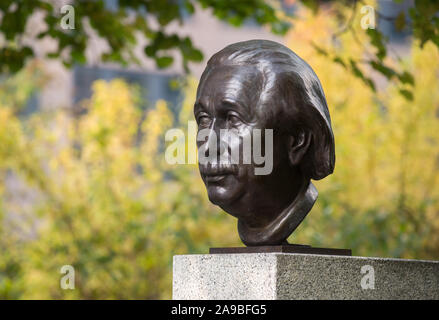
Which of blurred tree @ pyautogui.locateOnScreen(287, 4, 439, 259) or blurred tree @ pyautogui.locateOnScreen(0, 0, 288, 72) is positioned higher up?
blurred tree @ pyautogui.locateOnScreen(0, 0, 288, 72)

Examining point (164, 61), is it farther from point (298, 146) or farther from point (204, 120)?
point (298, 146)

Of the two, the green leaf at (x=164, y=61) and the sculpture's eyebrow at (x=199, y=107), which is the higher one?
the green leaf at (x=164, y=61)

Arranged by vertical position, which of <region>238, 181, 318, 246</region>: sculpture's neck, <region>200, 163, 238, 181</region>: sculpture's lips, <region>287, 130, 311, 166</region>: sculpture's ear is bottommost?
<region>238, 181, 318, 246</region>: sculpture's neck

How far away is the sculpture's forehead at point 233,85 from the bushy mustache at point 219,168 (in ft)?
1.11

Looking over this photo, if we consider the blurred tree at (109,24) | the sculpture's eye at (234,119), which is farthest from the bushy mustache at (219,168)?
the blurred tree at (109,24)

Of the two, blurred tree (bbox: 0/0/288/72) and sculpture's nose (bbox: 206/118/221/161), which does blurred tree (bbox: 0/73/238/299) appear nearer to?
blurred tree (bbox: 0/0/288/72)

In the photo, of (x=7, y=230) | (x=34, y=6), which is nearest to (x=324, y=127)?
(x=34, y=6)

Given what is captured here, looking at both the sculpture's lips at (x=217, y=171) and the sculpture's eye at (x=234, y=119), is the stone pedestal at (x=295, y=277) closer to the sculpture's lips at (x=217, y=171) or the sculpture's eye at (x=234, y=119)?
the sculpture's lips at (x=217, y=171)

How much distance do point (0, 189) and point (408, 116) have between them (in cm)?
522

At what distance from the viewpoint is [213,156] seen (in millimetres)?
3754

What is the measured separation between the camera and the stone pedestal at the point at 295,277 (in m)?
3.49

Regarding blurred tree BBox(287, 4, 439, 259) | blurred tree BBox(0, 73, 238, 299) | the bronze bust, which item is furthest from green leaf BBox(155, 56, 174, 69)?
the bronze bust

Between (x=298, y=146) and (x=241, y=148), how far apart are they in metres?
0.37

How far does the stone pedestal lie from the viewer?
3.49 meters
